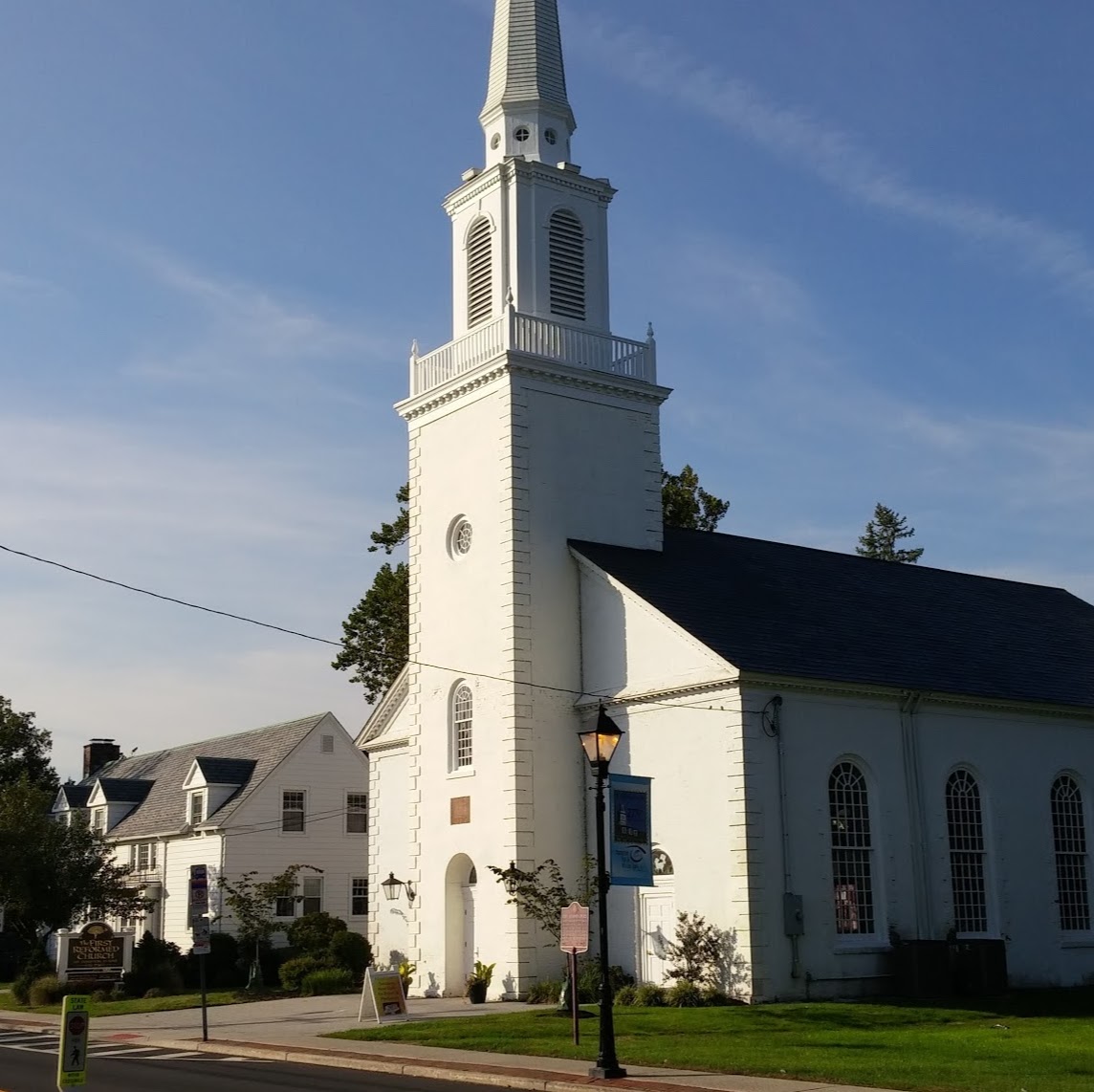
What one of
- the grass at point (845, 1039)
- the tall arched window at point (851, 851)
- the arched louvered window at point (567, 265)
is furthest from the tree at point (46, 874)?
the tall arched window at point (851, 851)

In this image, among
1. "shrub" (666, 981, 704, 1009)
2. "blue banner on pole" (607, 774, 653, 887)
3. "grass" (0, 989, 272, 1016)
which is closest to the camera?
"blue banner on pole" (607, 774, 653, 887)

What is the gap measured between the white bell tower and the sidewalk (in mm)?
3134

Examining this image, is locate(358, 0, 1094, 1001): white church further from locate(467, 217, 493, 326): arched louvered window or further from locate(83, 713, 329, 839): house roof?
locate(83, 713, 329, 839): house roof

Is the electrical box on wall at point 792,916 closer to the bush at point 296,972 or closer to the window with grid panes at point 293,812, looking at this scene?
the bush at point 296,972

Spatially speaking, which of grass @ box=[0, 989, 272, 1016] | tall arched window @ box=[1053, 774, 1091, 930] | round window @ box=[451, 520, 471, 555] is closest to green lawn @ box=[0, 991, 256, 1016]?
grass @ box=[0, 989, 272, 1016]

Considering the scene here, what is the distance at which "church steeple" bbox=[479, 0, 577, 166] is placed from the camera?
36688mm

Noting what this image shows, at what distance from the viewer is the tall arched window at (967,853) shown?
32.7m

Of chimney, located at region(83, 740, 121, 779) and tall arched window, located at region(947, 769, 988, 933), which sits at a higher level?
chimney, located at region(83, 740, 121, 779)

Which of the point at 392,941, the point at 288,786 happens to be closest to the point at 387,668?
the point at 288,786

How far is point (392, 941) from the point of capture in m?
37.2

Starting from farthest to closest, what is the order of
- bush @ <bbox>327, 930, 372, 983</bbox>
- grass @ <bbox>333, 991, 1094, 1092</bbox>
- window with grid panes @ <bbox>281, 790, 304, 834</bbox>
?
window with grid panes @ <bbox>281, 790, 304, 834</bbox>
bush @ <bbox>327, 930, 372, 983</bbox>
grass @ <bbox>333, 991, 1094, 1092</bbox>

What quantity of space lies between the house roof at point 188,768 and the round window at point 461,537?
1951cm

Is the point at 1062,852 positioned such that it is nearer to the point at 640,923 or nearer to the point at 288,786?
the point at 640,923

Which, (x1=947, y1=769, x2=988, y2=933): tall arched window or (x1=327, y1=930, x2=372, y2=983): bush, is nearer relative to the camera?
(x1=947, y1=769, x2=988, y2=933): tall arched window
